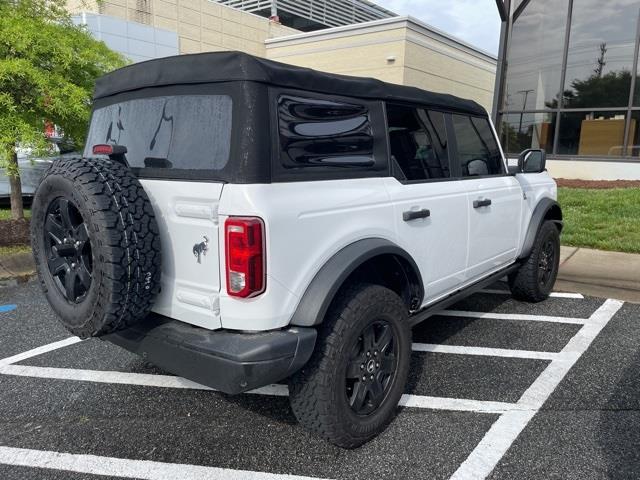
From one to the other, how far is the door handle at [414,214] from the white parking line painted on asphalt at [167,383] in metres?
1.12

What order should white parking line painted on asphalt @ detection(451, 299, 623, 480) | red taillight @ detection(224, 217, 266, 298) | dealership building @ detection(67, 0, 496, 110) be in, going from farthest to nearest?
dealership building @ detection(67, 0, 496, 110) < white parking line painted on asphalt @ detection(451, 299, 623, 480) < red taillight @ detection(224, 217, 266, 298)

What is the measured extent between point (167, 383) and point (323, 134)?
1.94 meters

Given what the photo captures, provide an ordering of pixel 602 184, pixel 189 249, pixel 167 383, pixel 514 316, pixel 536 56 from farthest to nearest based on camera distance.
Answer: pixel 536 56 < pixel 602 184 < pixel 514 316 < pixel 167 383 < pixel 189 249

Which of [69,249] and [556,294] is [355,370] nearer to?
[69,249]

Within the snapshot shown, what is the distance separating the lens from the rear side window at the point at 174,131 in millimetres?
2229

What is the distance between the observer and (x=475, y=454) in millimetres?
2512

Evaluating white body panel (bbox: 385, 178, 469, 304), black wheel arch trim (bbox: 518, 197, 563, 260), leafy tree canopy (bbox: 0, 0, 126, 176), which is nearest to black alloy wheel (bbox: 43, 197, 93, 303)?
white body panel (bbox: 385, 178, 469, 304)

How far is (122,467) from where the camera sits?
95.1 inches

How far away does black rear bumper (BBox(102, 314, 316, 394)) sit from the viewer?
6.81 ft

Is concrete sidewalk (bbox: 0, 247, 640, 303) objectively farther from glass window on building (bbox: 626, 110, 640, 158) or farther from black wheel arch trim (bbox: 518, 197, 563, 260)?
glass window on building (bbox: 626, 110, 640, 158)

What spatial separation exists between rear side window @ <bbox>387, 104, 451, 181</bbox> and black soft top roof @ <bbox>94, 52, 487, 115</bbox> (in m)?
0.12

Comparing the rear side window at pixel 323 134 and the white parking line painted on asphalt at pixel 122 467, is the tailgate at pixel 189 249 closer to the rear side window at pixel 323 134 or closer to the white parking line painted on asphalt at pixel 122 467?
the rear side window at pixel 323 134

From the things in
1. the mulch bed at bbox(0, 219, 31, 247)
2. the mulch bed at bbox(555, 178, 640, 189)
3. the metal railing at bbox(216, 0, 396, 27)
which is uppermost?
the metal railing at bbox(216, 0, 396, 27)

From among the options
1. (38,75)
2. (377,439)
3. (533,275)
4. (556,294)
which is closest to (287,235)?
(377,439)
